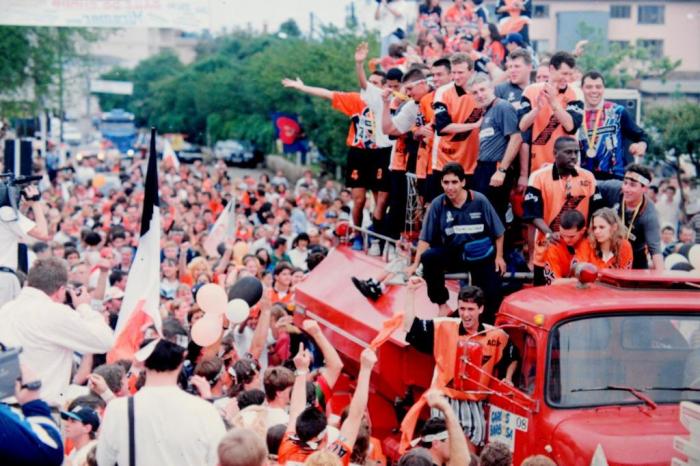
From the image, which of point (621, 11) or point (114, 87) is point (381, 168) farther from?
point (621, 11)

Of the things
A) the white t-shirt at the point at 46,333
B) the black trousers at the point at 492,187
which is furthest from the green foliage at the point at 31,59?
the white t-shirt at the point at 46,333

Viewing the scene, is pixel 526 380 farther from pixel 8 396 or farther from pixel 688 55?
pixel 688 55

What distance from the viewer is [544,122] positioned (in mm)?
11266

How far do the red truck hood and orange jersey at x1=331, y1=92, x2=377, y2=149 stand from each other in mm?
6416

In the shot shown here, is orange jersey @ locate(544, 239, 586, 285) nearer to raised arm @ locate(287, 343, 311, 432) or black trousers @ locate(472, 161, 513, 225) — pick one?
black trousers @ locate(472, 161, 513, 225)

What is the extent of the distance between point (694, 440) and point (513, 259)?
426 centimetres

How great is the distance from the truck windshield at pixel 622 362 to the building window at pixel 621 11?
65760 mm


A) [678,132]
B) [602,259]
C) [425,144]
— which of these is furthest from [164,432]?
[678,132]

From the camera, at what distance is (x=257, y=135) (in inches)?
2562

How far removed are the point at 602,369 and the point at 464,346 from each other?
37.2 inches

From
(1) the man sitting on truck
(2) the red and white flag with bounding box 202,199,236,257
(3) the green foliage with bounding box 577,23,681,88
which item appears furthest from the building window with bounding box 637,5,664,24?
(1) the man sitting on truck

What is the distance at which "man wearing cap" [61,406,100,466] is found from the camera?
295 inches

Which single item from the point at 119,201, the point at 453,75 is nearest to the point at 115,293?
the point at 453,75

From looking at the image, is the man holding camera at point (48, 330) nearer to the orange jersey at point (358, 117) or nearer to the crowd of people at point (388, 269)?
the crowd of people at point (388, 269)
